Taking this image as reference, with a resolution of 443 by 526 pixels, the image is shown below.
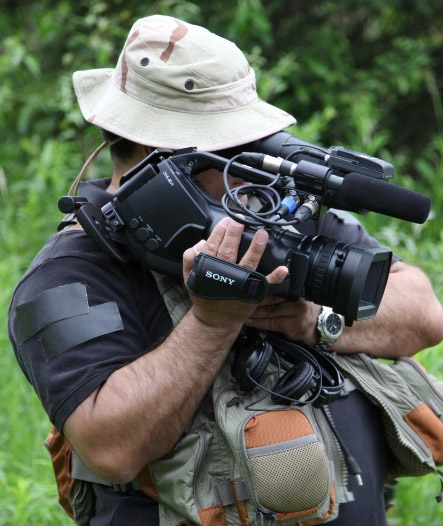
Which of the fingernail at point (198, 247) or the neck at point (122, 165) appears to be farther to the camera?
the neck at point (122, 165)

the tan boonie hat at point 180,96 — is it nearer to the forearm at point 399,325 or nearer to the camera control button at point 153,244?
the camera control button at point 153,244

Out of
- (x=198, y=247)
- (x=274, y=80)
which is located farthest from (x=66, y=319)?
(x=274, y=80)

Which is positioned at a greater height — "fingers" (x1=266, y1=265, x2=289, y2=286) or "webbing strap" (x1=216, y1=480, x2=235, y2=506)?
"fingers" (x1=266, y1=265, x2=289, y2=286)

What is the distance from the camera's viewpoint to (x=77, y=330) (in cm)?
213

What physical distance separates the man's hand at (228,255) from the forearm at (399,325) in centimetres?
44

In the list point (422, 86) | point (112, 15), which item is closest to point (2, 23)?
point (112, 15)

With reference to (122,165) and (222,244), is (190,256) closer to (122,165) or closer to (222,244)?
(222,244)

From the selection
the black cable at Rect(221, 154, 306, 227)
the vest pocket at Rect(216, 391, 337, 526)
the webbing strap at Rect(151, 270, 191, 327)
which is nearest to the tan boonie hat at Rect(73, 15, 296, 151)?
the black cable at Rect(221, 154, 306, 227)

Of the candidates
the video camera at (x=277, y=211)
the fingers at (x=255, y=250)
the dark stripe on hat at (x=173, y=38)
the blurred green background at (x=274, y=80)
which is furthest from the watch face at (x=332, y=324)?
the blurred green background at (x=274, y=80)

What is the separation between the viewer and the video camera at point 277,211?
6.59 feet

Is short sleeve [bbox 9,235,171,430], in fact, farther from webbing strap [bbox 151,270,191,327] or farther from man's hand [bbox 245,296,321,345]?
man's hand [bbox 245,296,321,345]

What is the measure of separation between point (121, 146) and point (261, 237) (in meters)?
0.64

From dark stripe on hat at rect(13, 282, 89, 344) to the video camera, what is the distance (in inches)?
5.3

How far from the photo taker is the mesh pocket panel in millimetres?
2023
